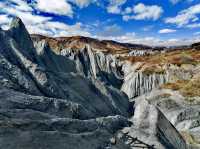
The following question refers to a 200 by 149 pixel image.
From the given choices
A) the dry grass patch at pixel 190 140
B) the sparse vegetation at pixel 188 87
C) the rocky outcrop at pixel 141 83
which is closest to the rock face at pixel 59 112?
the dry grass patch at pixel 190 140

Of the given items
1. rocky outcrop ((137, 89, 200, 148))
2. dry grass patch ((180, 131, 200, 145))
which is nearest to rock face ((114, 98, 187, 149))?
dry grass patch ((180, 131, 200, 145))

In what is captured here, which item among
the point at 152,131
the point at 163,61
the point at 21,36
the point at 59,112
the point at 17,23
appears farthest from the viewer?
the point at 163,61

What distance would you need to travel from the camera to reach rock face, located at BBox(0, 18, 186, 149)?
672 inches

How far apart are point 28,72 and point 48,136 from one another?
1738cm

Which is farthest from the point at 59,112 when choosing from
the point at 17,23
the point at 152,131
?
the point at 17,23

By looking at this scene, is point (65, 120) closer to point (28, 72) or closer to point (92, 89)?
point (28, 72)

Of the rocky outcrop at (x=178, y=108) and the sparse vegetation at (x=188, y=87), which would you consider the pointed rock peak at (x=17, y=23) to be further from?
the sparse vegetation at (x=188, y=87)

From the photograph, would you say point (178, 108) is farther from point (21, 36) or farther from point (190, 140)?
point (21, 36)

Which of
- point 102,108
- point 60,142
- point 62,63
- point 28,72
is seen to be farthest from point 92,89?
point 60,142

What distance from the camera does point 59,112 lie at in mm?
25219

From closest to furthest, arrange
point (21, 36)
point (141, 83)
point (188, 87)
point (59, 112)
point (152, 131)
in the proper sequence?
point (152, 131) < point (59, 112) < point (21, 36) < point (188, 87) < point (141, 83)

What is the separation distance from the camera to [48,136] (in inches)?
670

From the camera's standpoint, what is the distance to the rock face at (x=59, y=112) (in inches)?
672

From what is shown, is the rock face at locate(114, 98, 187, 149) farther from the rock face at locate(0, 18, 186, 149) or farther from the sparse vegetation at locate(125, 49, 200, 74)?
the sparse vegetation at locate(125, 49, 200, 74)
